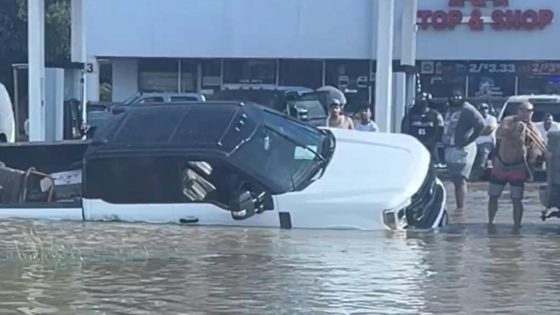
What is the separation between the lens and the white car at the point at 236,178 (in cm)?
988

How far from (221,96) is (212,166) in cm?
1900

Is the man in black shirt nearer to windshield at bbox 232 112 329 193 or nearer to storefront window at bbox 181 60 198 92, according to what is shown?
windshield at bbox 232 112 329 193

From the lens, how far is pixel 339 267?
8.38 meters

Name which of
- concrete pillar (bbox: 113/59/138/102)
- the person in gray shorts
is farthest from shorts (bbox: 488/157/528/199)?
concrete pillar (bbox: 113/59/138/102)

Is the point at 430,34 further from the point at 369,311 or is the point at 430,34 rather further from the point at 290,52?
the point at 369,311

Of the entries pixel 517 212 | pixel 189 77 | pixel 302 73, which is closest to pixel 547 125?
pixel 517 212

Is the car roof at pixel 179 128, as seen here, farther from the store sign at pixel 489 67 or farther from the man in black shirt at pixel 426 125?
the store sign at pixel 489 67

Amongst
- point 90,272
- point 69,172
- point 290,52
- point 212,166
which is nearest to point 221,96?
point 290,52

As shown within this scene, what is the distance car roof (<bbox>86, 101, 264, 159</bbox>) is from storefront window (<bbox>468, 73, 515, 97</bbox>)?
24379 millimetres

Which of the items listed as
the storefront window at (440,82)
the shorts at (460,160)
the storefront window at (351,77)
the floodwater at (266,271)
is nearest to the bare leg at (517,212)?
the floodwater at (266,271)

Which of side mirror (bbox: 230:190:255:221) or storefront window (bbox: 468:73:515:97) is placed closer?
side mirror (bbox: 230:190:255:221)

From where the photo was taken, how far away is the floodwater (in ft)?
22.8

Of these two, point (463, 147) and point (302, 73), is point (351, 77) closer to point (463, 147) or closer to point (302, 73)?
point (302, 73)

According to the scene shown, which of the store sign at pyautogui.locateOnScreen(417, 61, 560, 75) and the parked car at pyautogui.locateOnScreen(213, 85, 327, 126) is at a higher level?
the store sign at pyautogui.locateOnScreen(417, 61, 560, 75)
